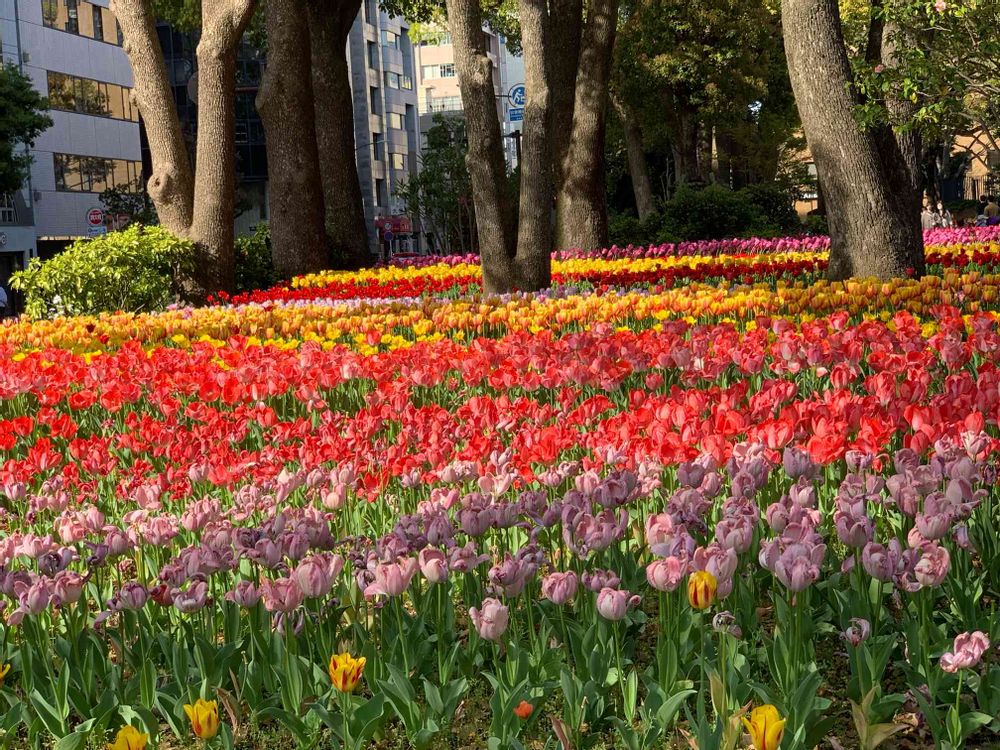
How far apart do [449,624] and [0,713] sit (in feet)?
3.73

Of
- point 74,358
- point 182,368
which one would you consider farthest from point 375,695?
point 74,358

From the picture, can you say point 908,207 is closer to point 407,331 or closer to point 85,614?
point 407,331

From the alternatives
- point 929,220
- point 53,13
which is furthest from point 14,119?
point 929,220

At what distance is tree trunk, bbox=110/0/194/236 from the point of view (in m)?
17.8

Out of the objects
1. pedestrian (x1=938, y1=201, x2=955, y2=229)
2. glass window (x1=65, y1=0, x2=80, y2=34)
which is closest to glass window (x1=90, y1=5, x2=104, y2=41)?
glass window (x1=65, y1=0, x2=80, y2=34)

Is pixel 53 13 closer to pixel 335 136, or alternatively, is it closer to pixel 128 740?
pixel 335 136

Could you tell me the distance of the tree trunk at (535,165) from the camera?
547 inches

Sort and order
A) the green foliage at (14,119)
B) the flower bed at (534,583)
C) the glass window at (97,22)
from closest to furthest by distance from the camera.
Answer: the flower bed at (534,583)
the green foliage at (14,119)
the glass window at (97,22)

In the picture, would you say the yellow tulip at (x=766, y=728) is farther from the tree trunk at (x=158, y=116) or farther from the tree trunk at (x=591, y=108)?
the tree trunk at (x=591, y=108)

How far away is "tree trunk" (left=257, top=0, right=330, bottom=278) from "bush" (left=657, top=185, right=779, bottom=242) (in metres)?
9.30

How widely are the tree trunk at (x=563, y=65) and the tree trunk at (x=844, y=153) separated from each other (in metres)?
9.08

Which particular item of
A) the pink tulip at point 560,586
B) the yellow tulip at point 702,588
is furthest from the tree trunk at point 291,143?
the yellow tulip at point 702,588

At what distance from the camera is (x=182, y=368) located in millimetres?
7988

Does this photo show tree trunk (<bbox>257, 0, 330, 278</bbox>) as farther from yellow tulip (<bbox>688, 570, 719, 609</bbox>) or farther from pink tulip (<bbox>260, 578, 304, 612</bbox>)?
yellow tulip (<bbox>688, 570, 719, 609</bbox>)
